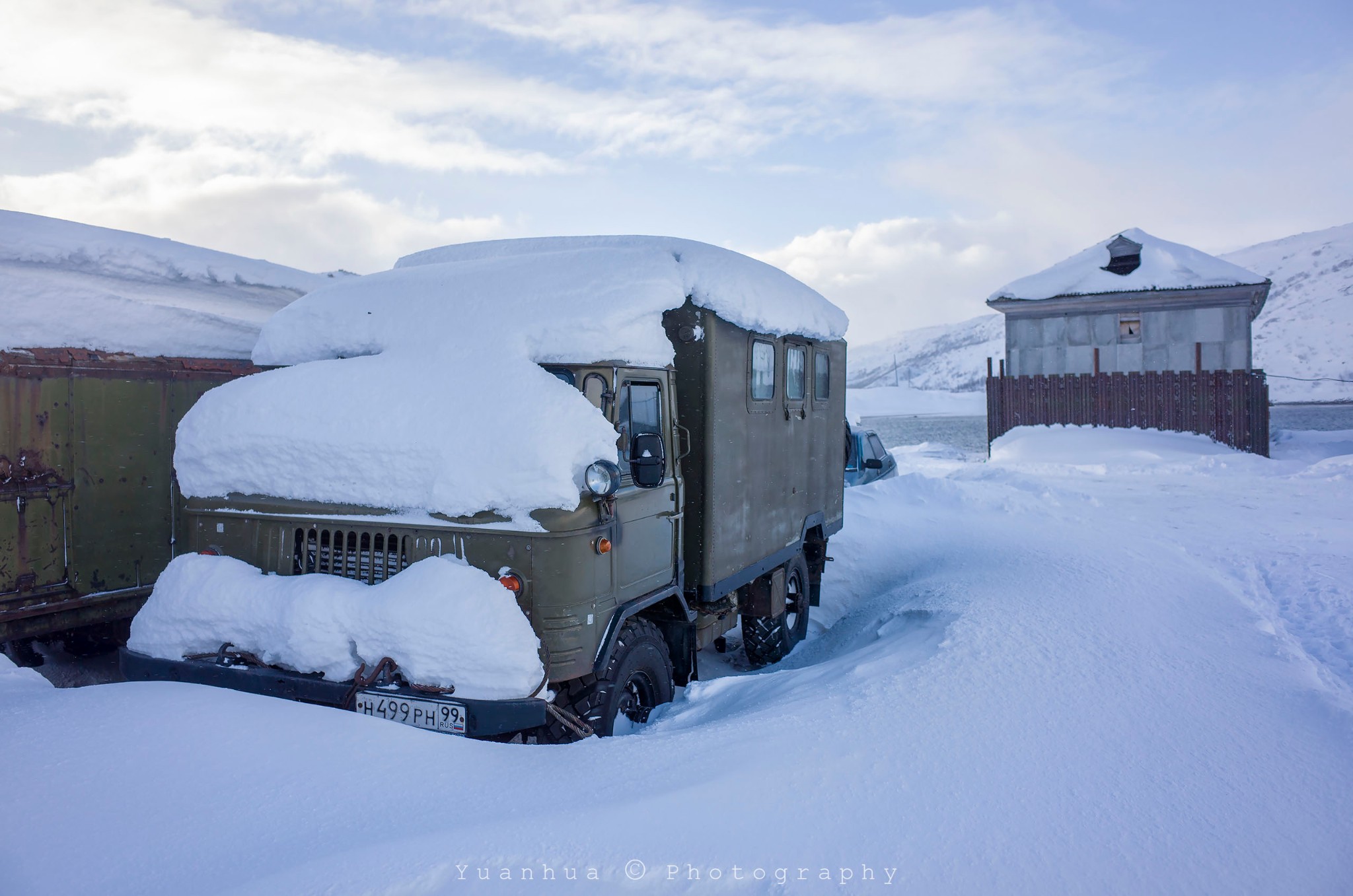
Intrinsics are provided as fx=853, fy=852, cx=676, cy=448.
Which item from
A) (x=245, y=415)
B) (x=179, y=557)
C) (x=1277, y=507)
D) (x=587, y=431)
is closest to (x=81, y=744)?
(x=179, y=557)

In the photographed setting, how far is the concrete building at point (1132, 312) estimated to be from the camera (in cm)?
2434

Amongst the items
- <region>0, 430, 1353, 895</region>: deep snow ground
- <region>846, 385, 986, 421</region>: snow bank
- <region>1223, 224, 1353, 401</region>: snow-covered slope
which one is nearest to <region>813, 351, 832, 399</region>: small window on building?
<region>0, 430, 1353, 895</region>: deep snow ground

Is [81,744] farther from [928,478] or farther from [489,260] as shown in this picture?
[928,478]

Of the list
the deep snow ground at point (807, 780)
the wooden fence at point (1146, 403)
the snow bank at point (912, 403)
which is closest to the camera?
the deep snow ground at point (807, 780)

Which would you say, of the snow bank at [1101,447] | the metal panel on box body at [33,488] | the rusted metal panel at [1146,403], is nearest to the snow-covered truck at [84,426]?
the metal panel on box body at [33,488]

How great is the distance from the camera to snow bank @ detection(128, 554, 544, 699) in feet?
12.8

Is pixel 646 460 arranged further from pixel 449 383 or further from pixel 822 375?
pixel 822 375

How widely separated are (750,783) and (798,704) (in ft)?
3.40

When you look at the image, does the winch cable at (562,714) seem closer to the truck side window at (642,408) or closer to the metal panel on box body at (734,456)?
the truck side window at (642,408)

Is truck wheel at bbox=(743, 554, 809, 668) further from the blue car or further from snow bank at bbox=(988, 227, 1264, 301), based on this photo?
snow bank at bbox=(988, 227, 1264, 301)

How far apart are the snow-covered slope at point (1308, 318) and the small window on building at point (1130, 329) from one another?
77667 mm

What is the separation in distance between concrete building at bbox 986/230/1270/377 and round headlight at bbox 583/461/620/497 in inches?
942

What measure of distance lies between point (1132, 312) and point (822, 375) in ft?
71.4

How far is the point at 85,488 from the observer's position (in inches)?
248
